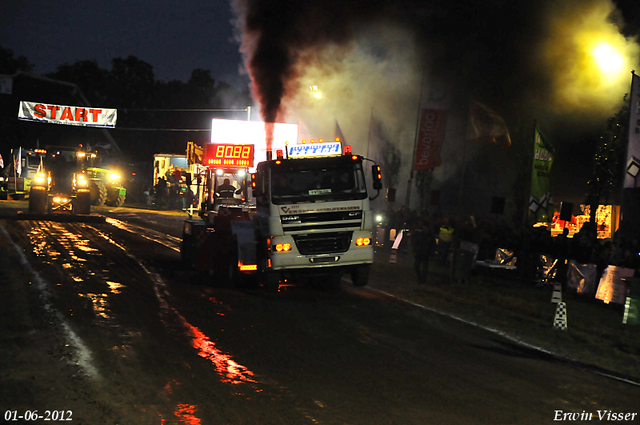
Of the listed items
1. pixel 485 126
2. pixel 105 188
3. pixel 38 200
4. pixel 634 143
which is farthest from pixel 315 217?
pixel 105 188

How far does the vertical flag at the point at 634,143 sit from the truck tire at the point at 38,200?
23.1m

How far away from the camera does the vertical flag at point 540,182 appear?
64.2ft

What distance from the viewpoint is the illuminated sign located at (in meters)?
12.6

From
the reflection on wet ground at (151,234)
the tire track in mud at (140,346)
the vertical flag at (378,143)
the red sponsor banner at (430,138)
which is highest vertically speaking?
the vertical flag at (378,143)

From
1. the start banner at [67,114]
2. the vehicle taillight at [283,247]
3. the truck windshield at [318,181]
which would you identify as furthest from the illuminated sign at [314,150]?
the start banner at [67,114]

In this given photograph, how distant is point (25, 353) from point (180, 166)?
4831 cm

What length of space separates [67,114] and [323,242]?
39544mm

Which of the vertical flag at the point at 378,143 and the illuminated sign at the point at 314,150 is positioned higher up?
the vertical flag at the point at 378,143

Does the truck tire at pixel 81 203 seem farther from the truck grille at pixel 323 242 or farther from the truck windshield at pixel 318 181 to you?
the truck grille at pixel 323 242

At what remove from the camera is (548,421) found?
5812 millimetres

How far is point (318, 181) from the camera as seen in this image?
12188 millimetres

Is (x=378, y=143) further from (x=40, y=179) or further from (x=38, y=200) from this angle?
(x=38, y=200)

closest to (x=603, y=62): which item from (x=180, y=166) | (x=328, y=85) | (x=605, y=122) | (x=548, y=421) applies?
(x=605, y=122)

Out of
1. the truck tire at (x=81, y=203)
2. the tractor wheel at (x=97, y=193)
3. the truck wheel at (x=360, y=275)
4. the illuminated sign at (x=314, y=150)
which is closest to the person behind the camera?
the illuminated sign at (x=314, y=150)
